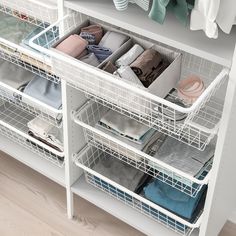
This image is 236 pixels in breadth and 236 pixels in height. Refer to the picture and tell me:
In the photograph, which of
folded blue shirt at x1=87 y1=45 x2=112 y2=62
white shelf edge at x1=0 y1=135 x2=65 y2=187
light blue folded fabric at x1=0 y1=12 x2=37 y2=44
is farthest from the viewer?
white shelf edge at x1=0 y1=135 x2=65 y2=187

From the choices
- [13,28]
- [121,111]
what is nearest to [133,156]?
[121,111]

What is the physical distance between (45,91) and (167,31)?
69cm

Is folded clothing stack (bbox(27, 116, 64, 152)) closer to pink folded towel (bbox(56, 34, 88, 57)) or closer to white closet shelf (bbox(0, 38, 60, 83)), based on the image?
white closet shelf (bbox(0, 38, 60, 83))

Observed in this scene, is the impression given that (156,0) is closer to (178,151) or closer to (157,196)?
(178,151)

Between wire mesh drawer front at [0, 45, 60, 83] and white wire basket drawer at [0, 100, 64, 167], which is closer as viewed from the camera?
wire mesh drawer front at [0, 45, 60, 83]

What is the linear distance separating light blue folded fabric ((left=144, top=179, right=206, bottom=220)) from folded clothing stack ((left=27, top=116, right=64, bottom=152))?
0.41 metres

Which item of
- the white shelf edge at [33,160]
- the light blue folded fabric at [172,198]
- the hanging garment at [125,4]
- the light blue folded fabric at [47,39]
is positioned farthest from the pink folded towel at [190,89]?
the white shelf edge at [33,160]

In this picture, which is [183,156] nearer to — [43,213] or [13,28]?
[43,213]

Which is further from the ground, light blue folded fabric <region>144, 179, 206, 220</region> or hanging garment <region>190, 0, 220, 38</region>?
hanging garment <region>190, 0, 220, 38</region>

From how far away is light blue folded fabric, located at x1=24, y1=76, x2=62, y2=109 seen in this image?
186 centimetres

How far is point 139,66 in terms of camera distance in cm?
146

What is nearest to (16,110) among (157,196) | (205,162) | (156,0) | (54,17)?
(54,17)

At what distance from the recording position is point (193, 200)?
1737 millimetres

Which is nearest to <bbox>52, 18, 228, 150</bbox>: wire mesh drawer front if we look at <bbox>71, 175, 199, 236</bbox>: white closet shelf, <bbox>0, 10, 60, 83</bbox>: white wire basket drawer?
<bbox>0, 10, 60, 83</bbox>: white wire basket drawer
